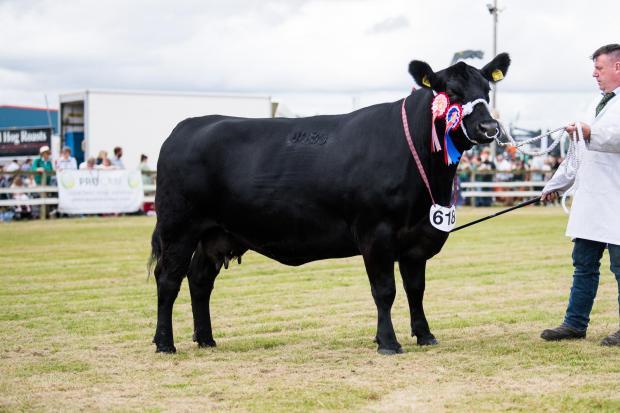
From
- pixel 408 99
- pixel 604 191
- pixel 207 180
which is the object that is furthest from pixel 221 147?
pixel 604 191

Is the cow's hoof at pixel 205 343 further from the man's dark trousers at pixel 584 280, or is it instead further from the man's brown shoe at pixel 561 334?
the man's dark trousers at pixel 584 280

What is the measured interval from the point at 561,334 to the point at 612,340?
0.43 m

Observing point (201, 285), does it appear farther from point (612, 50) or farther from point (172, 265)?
point (612, 50)

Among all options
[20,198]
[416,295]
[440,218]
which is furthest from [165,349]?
[20,198]

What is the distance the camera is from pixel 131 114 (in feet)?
93.0

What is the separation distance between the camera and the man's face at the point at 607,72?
723 cm

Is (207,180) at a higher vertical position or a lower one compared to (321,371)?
higher

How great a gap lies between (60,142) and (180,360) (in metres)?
24.0

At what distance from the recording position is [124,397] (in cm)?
569

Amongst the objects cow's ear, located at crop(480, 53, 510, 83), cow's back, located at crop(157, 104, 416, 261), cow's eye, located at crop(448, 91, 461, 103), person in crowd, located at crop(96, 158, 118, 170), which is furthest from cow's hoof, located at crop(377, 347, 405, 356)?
person in crowd, located at crop(96, 158, 118, 170)

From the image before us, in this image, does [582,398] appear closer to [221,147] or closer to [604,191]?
[604,191]

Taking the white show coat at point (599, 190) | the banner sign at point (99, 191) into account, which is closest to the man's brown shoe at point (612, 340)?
the white show coat at point (599, 190)

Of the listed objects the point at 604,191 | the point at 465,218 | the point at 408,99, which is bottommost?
the point at 465,218

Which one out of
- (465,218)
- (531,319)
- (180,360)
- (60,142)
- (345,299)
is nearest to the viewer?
(180,360)
